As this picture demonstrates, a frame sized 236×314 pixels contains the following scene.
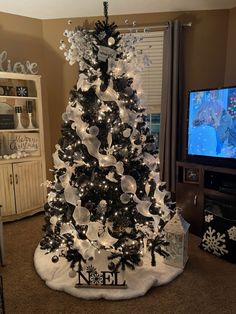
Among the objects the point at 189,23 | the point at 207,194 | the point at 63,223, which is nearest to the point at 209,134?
the point at 207,194

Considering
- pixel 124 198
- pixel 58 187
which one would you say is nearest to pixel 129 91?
pixel 124 198

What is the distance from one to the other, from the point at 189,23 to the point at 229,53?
59cm

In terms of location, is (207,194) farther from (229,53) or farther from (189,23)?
(189,23)

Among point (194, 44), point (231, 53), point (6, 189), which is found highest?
point (194, 44)

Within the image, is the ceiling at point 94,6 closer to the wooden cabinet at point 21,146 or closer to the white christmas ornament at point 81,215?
the wooden cabinet at point 21,146

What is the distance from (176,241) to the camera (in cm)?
203

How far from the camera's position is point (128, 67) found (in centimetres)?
185

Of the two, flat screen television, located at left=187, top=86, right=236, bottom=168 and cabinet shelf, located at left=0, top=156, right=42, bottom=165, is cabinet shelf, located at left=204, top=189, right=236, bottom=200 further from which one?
cabinet shelf, located at left=0, top=156, right=42, bottom=165

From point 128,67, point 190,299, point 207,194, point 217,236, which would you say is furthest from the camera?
point 207,194

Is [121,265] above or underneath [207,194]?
underneath

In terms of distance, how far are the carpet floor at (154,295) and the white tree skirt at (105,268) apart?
0.04m

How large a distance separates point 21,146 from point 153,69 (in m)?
1.89

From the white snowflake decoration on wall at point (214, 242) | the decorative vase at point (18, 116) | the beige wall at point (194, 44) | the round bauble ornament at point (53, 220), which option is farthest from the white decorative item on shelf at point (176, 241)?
the decorative vase at point (18, 116)

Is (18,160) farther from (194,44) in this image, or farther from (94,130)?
(194,44)
